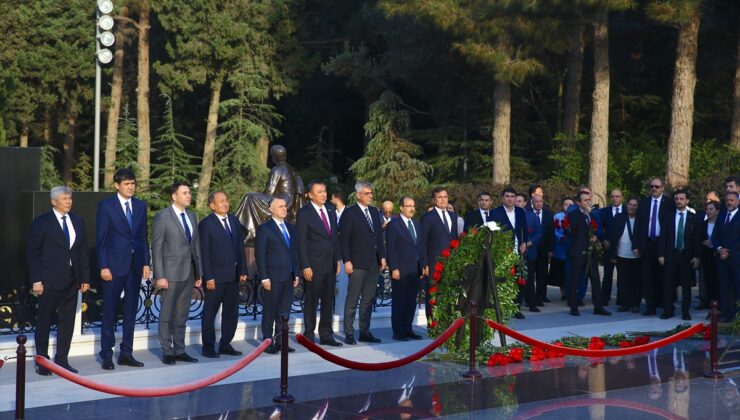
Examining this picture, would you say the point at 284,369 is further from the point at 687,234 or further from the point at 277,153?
the point at 277,153

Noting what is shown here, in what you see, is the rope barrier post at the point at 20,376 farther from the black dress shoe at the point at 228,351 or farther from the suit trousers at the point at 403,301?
the suit trousers at the point at 403,301

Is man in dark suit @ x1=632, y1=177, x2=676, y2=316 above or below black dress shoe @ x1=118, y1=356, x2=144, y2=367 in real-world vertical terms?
above

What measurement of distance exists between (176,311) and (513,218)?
6309 mm

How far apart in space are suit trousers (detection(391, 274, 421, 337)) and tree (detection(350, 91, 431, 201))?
23836mm

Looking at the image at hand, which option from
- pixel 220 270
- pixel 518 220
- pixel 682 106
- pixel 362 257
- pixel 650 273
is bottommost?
pixel 650 273

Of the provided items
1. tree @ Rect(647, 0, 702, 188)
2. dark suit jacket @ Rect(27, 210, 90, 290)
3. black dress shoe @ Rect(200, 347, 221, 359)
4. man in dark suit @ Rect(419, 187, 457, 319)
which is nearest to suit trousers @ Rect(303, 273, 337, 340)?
black dress shoe @ Rect(200, 347, 221, 359)

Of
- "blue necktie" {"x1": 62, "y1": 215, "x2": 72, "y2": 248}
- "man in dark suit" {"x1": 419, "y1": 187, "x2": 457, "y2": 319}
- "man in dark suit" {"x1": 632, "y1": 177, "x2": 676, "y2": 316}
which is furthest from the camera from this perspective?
"man in dark suit" {"x1": 632, "y1": 177, "x2": 676, "y2": 316}

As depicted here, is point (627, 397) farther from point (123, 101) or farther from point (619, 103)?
point (123, 101)

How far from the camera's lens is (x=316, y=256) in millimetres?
12758

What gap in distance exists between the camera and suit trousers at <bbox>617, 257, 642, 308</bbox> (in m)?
16.8

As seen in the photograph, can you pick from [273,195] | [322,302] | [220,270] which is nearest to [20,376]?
[220,270]

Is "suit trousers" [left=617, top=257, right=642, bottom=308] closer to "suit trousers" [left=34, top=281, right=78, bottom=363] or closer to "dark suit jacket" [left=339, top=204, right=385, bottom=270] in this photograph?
"dark suit jacket" [left=339, top=204, right=385, bottom=270]

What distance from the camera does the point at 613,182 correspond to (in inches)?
1303

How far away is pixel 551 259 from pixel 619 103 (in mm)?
21484
